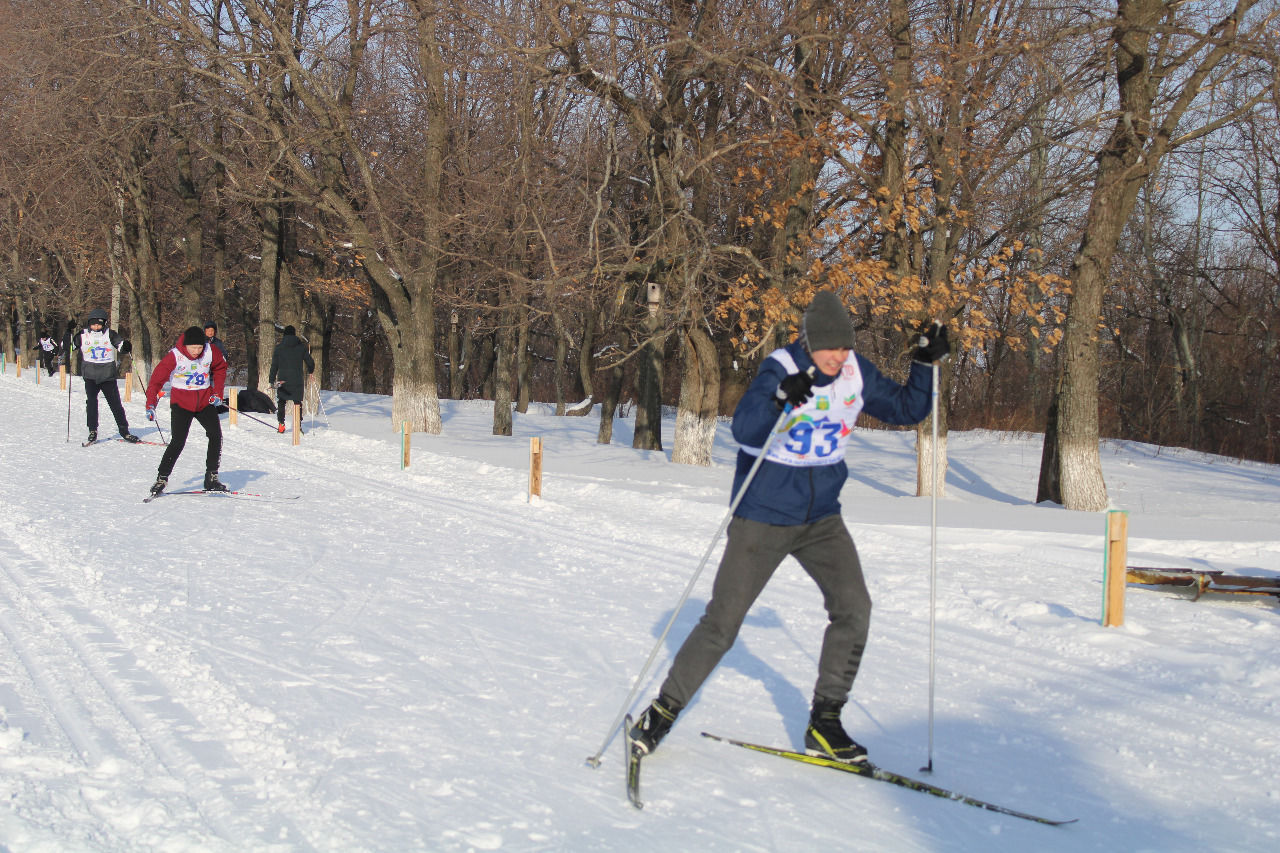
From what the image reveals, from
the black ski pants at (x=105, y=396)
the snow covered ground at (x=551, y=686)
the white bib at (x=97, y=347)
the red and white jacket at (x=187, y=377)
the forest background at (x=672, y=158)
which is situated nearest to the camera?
the snow covered ground at (x=551, y=686)

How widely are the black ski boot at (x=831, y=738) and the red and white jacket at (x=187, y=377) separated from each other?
936 centimetres

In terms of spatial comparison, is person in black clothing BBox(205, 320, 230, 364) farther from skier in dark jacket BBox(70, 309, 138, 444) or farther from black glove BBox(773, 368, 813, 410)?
black glove BBox(773, 368, 813, 410)

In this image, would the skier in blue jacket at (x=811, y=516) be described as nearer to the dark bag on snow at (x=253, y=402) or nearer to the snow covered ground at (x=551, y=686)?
the snow covered ground at (x=551, y=686)

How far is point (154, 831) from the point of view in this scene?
378 centimetres

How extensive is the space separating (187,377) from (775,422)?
947 cm

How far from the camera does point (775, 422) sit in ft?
14.4

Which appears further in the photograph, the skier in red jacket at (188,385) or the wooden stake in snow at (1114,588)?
the skier in red jacket at (188,385)

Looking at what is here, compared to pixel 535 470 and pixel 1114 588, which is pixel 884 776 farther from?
pixel 535 470

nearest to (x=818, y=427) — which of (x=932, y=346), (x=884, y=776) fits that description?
(x=932, y=346)

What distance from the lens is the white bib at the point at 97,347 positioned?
17.4 meters

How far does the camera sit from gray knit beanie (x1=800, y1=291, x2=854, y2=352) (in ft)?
14.5

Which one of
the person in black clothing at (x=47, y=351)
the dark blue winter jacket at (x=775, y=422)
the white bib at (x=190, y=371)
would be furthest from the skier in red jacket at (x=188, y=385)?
the person in black clothing at (x=47, y=351)

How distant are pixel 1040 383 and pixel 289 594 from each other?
34.2 meters

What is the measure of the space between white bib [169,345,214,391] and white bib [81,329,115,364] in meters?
6.35
